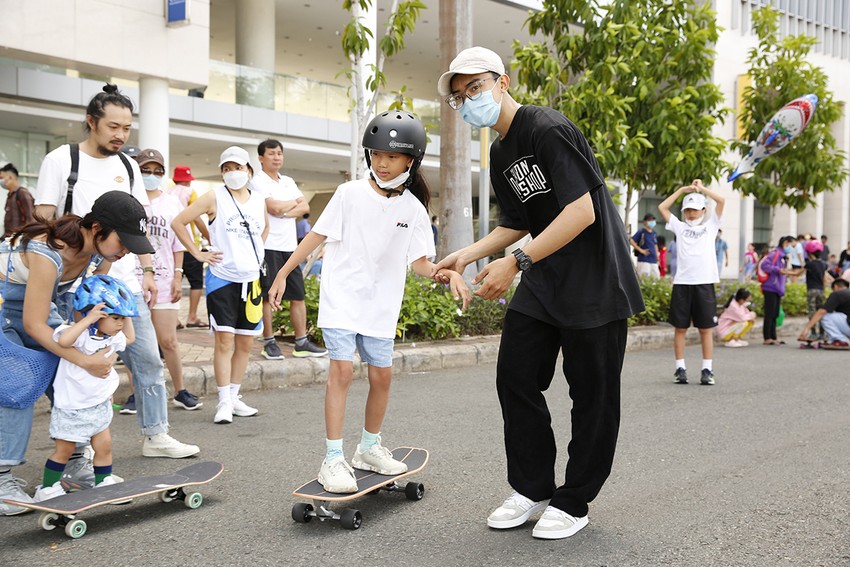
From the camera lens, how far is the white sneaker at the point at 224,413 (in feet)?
18.6

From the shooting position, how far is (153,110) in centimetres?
1681

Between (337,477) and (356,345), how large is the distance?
0.67 meters

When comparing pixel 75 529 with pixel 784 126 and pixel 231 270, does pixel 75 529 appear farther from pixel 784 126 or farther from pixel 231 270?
pixel 784 126

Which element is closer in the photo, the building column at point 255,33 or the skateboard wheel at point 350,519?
the skateboard wheel at point 350,519

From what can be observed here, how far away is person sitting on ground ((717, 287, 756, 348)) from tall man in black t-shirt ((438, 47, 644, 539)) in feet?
30.7

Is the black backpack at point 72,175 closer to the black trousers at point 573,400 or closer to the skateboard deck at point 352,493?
the skateboard deck at point 352,493

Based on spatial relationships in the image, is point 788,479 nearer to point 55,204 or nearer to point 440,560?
point 440,560

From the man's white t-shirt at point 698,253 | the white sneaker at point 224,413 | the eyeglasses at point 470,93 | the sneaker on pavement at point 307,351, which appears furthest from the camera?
the man's white t-shirt at point 698,253

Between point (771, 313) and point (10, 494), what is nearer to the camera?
point (10, 494)

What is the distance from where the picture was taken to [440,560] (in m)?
3.12

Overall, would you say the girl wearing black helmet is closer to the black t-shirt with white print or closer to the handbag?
the black t-shirt with white print

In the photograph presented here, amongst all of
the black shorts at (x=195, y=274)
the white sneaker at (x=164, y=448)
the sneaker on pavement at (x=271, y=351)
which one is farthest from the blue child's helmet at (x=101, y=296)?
the black shorts at (x=195, y=274)

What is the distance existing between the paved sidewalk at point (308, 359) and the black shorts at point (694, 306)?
214cm

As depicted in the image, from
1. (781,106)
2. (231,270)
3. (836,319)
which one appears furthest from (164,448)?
(781,106)
